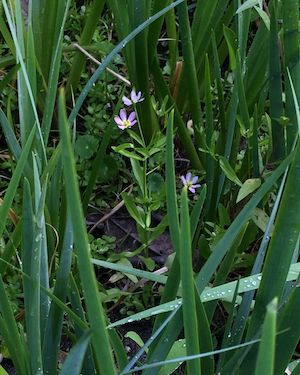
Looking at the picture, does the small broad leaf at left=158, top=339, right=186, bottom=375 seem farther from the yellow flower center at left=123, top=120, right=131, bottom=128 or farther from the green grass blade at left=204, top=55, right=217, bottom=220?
the yellow flower center at left=123, top=120, right=131, bottom=128

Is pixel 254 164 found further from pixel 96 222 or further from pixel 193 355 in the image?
pixel 193 355

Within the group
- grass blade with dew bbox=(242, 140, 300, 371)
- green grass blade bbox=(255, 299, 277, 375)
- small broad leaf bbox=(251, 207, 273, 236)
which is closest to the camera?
green grass blade bbox=(255, 299, 277, 375)

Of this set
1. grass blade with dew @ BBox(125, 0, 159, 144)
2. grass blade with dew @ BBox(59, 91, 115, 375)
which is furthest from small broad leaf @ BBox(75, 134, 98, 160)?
grass blade with dew @ BBox(59, 91, 115, 375)

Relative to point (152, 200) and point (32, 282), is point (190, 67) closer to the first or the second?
point (152, 200)

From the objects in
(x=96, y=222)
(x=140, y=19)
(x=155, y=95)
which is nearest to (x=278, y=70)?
(x=140, y=19)

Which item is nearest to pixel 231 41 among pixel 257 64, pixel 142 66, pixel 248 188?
pixel 257 64

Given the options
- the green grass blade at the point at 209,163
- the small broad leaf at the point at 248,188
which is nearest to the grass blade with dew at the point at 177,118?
the green grass blade at the point at 209,163

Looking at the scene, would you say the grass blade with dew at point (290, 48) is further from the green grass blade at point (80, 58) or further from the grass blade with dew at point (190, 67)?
the green grass blade at point (80, 58)
